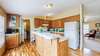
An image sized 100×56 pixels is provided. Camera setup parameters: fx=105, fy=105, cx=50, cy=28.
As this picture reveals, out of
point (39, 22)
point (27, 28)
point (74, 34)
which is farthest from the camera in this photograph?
point (27, 28)

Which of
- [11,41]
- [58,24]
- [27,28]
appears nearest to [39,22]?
[58,24]

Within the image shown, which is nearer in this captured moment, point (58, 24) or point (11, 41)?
point (11, 41)

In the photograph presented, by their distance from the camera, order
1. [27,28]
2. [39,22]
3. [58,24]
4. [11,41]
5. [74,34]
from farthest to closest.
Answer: [27,28]
[39,22]
[58,24]
[11,41]
[74,34]

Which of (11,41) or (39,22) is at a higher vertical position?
(39,22)

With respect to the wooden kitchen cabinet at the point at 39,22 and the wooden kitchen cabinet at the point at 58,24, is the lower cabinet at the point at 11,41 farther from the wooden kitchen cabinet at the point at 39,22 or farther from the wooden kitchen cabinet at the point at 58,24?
the wooden kitchen cabinet at the point at 58,24

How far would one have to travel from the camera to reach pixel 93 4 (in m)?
3.82

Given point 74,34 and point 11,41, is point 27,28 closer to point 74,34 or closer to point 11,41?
point 11,41

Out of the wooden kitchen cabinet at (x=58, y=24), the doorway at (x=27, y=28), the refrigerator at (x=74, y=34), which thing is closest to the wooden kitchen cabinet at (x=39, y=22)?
the wooden kitchen cabinet at (x=58, y=24)

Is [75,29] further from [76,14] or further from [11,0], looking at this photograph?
[11,0]

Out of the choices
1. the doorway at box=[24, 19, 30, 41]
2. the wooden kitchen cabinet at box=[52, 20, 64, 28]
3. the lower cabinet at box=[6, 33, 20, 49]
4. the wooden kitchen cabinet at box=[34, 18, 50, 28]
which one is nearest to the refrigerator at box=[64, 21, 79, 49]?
the wooden kitchen cabinet at box=[52, 20, 64, 28]

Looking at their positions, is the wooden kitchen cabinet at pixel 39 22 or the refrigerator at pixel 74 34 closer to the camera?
the refrigerator at pixel 74 34

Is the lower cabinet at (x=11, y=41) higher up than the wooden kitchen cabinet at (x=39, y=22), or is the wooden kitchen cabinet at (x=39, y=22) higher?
the wooden kitchen cabinet at (x=39, y=22)

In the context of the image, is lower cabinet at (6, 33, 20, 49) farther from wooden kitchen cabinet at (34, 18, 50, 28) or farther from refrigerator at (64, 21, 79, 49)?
refrigerator at (64, 21, 79, 49)

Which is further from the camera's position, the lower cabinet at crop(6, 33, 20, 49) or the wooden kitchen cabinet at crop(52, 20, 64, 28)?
the wooden kitchen cabinet at crop(52, 20, 64, 28)
